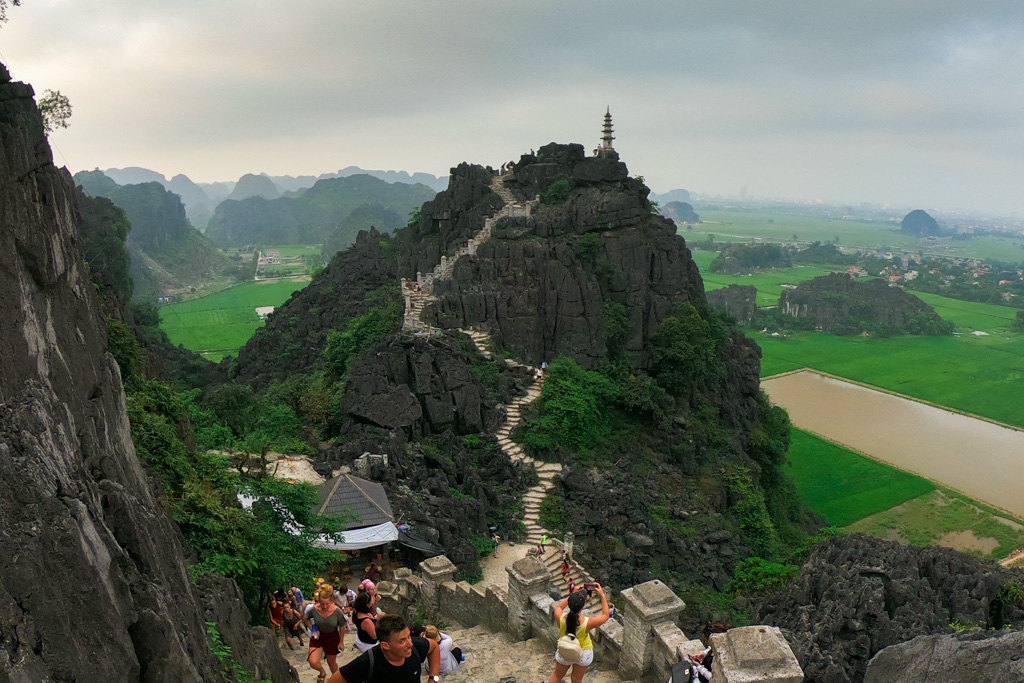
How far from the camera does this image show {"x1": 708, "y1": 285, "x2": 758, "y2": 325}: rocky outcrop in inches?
3327

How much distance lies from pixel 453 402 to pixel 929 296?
116 meters

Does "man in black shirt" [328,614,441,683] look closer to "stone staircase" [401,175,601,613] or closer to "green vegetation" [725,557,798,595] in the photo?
"stone staircase" [401,175,601,613]

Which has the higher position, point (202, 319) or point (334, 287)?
point (334, 287)

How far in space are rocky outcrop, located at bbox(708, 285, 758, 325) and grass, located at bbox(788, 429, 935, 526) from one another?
4491 centimetres

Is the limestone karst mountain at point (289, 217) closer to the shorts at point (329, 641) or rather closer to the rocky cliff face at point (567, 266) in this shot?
the rocky cliff face at point (567, 266)

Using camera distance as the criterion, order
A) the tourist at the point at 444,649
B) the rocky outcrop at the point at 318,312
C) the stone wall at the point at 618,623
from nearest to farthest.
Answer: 1. the stone wall at the point at 618,623
2. the tourist at the point at 444,649
3. the rocky outcrop at the point at 318,312

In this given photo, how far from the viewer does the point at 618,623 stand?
9508mm

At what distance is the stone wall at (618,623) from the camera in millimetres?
6215

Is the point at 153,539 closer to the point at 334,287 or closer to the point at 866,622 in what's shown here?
the point at 866,622

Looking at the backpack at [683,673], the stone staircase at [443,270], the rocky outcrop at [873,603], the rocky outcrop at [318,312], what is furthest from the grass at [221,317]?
the backpack at [683,673]

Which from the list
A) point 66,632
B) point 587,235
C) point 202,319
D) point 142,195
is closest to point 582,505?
point 587,235

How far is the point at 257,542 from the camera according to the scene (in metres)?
11.5

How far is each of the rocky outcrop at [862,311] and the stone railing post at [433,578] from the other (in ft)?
257

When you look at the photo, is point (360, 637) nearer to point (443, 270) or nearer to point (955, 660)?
point (955, 660)
